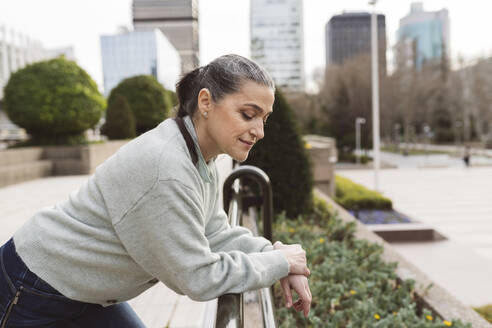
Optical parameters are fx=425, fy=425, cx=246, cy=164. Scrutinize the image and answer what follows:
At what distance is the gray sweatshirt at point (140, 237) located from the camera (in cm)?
106

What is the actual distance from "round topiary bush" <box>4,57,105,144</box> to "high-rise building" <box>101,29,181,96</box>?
264 feet

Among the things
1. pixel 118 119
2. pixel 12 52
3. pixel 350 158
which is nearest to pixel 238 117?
pixel 118 119

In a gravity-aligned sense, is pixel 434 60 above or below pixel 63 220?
above

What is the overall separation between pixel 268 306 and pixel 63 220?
2.08ft

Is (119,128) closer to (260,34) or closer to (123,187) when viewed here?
(123,187)

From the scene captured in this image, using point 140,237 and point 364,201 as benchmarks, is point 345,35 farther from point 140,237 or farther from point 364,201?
point 140,237

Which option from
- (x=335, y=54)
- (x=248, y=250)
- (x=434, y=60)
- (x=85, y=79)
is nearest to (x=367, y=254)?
(x=248, y=250)

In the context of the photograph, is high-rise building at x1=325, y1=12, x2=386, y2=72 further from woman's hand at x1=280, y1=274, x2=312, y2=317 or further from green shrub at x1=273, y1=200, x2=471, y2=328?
woman's hand at x1=280, y1=274, x2=312, y2=317

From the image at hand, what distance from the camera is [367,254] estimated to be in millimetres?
4340

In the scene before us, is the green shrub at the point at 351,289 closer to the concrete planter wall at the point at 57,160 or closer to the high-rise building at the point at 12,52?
the concrete planter wall at the point at 57,160

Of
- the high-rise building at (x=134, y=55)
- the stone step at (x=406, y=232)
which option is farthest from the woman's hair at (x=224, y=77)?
the high-rise building at (x=134, y=55)

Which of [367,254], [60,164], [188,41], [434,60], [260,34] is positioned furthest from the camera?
[260,34]

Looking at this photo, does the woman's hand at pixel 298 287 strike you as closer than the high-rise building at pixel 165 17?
Yes

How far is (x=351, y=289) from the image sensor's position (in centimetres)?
343
